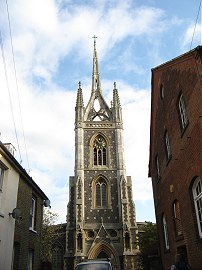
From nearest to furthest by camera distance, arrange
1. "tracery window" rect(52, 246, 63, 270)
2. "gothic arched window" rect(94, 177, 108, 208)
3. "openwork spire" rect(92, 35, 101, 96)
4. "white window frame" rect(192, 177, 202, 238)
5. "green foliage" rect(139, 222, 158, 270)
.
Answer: "white window frame" rect(192, 177, 202, 238)
"green foliage" rect(139, 222, 158, 270)
"tracery window" rect(52, 246, 63, 270)
"gothic arched window" rect(94, 177, 108, 208)
"openwork spire" rect(92, 35, 101, 96)

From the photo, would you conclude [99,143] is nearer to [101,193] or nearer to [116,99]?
[101,193]

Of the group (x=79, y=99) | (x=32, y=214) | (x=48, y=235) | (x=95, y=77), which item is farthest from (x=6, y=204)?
(x=95, y=77)

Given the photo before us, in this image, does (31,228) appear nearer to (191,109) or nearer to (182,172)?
(182,172)

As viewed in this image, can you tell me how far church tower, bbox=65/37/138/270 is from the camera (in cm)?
3416

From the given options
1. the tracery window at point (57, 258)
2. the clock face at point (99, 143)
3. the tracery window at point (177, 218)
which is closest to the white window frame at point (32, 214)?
the tracery window at point (177, 218)

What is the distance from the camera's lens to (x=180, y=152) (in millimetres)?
11688

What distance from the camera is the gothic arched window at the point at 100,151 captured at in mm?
40719

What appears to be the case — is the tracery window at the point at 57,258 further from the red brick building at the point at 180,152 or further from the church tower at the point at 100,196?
the red brick building at the point at 180,152

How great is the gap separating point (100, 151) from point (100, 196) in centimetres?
649

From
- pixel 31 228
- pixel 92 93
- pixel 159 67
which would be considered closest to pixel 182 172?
pixel 159 67

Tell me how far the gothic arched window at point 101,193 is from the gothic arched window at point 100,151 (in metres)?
2.56

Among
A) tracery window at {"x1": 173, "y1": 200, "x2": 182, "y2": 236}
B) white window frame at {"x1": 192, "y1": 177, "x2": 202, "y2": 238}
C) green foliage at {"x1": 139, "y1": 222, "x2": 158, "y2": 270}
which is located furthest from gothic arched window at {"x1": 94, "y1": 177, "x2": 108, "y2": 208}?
white window frame at {"x1": 192, "y1": 177, "x2": 202, "y2": 238}

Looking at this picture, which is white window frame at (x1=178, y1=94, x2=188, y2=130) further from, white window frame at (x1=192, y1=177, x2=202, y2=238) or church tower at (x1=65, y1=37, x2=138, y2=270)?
church tower at (x1=65, y1=37, x2=138, y2=270)

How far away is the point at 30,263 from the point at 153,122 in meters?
10.2
